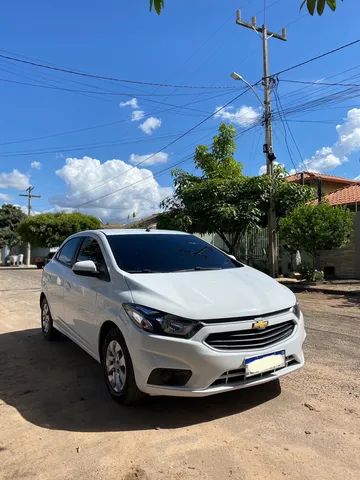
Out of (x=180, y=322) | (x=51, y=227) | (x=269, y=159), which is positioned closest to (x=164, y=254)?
(x=180, y=322)

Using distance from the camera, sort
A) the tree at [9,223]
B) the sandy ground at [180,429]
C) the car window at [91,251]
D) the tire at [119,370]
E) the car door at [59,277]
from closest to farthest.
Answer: the sandy ground at [180,429] < the tire at [119,370] < the car window at [91,251] < the car door at [59,277] < the tree at [9,223]

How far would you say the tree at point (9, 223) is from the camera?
5627cm

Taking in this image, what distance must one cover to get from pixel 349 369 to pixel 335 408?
1.29 metres

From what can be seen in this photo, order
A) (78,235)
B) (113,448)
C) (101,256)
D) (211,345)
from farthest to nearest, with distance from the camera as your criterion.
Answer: (78,235) → (101,256) → (211,345) → (113,448)

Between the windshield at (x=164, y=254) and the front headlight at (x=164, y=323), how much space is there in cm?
84

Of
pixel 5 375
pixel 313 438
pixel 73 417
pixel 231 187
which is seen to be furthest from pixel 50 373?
pixel 231 187

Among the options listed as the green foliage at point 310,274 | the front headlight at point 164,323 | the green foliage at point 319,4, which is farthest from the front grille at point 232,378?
the green foliage at point 310,274

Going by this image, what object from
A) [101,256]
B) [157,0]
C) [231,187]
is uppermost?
[231,187]

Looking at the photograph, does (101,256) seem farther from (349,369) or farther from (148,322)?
(349,369)

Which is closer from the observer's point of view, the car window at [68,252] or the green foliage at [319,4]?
the green foliage at [319,4]

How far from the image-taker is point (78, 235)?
6.59 m

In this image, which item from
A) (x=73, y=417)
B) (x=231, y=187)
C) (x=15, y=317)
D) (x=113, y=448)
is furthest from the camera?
(x=231, y=187)

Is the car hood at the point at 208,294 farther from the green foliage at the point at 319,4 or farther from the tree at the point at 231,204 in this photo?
the tree at the point at 231,204

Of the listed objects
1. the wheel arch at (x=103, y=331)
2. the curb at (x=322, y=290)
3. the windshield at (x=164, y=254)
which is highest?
the windshield at (x=164, y=254)
